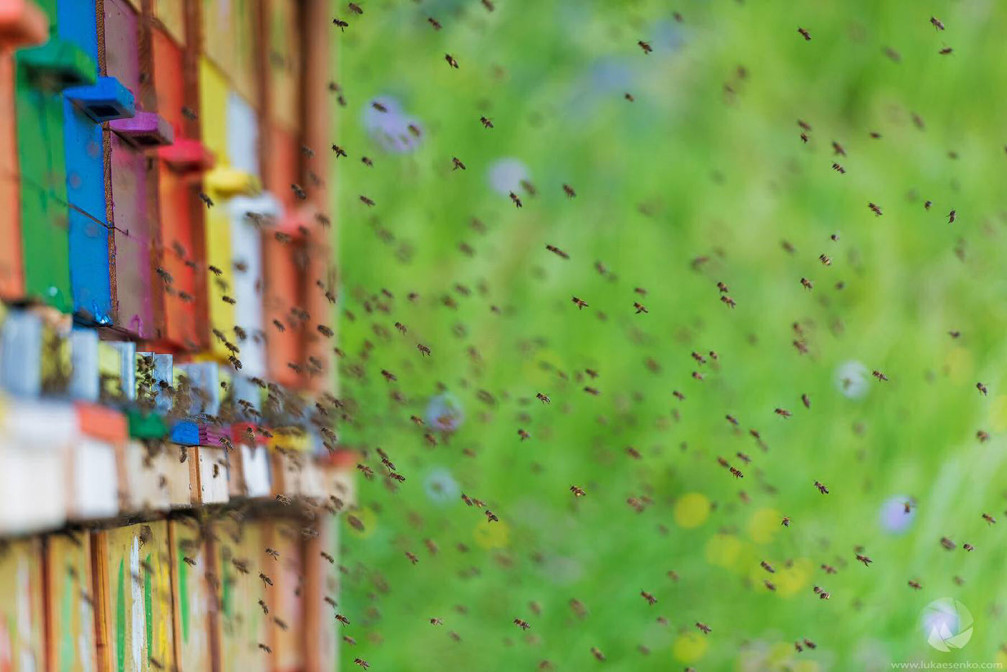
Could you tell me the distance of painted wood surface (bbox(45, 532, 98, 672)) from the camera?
126 centimetres

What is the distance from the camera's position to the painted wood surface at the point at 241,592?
2023mm

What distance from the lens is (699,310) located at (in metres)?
3.74

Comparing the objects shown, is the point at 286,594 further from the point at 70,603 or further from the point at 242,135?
the point at 70,603

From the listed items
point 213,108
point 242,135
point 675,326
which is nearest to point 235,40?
point 242,135

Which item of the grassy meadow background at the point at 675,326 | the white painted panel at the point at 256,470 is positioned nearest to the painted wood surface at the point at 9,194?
the white painted panel at the point at 256,470

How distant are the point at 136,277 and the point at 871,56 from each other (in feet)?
10.1

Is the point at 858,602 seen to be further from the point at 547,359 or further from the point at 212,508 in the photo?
the point at 212,508

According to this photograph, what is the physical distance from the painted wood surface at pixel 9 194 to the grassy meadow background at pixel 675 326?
6.30ft

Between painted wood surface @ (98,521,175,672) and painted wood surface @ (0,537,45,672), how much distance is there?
177 millimetres

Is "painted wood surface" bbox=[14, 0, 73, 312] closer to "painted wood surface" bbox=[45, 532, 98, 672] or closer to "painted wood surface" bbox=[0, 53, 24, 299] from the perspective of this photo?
"painted wood surface" bbox=[0, 53, 24, 299]

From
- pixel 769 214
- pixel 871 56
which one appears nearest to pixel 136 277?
pixel 769 214

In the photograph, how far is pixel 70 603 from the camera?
4.32ft

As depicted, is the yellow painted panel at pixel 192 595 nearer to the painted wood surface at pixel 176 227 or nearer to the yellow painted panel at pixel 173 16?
the painted wood surface at pixel 176 227

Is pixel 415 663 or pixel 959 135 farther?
pixel 959 135
